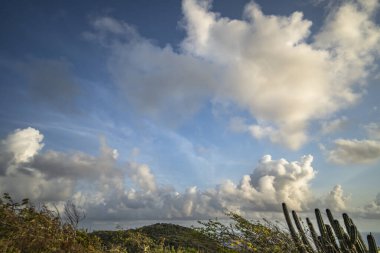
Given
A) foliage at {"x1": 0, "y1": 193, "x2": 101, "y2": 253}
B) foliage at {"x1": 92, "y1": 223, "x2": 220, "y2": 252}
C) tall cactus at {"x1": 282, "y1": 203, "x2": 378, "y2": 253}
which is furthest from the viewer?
foliage at {"x1": 92, "y1": 223, "x2": 220, "y2": 252}

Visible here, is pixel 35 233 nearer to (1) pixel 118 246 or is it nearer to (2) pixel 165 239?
(1) pixel 118 246

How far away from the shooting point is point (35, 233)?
9352 mm

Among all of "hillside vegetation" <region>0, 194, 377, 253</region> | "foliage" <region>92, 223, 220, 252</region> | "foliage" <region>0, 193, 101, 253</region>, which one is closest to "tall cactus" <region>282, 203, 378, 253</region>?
"hillside vegetation" <region>0, 194, 377, 253</region>

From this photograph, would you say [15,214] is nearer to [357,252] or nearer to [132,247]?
[132,247]

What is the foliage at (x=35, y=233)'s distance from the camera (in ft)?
29.2

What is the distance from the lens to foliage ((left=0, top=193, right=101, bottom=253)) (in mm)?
8891

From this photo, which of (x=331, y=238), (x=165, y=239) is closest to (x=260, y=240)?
(x=331, y=238)

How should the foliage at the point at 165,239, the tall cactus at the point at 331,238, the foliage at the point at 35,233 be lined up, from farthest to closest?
the foliage at the point at 165,239 → the tall cactus at the point at 331,238 → the foliage at the point at 35,233

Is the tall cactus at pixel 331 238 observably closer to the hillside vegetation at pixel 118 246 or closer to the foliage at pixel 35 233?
the hillside vegetation at pixel 118 246

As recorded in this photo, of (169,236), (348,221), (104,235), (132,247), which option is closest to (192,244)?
→ (169,236)

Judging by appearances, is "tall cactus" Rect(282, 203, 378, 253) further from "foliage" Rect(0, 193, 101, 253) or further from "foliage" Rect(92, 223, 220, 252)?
"foliage" Rect(0, 193, 101, 253)

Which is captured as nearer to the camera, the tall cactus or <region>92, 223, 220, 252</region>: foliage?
the tall cactus

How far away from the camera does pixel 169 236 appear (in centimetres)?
2123

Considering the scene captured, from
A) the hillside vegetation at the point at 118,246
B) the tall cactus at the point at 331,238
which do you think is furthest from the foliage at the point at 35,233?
the tall cactus at the point at 331,238
